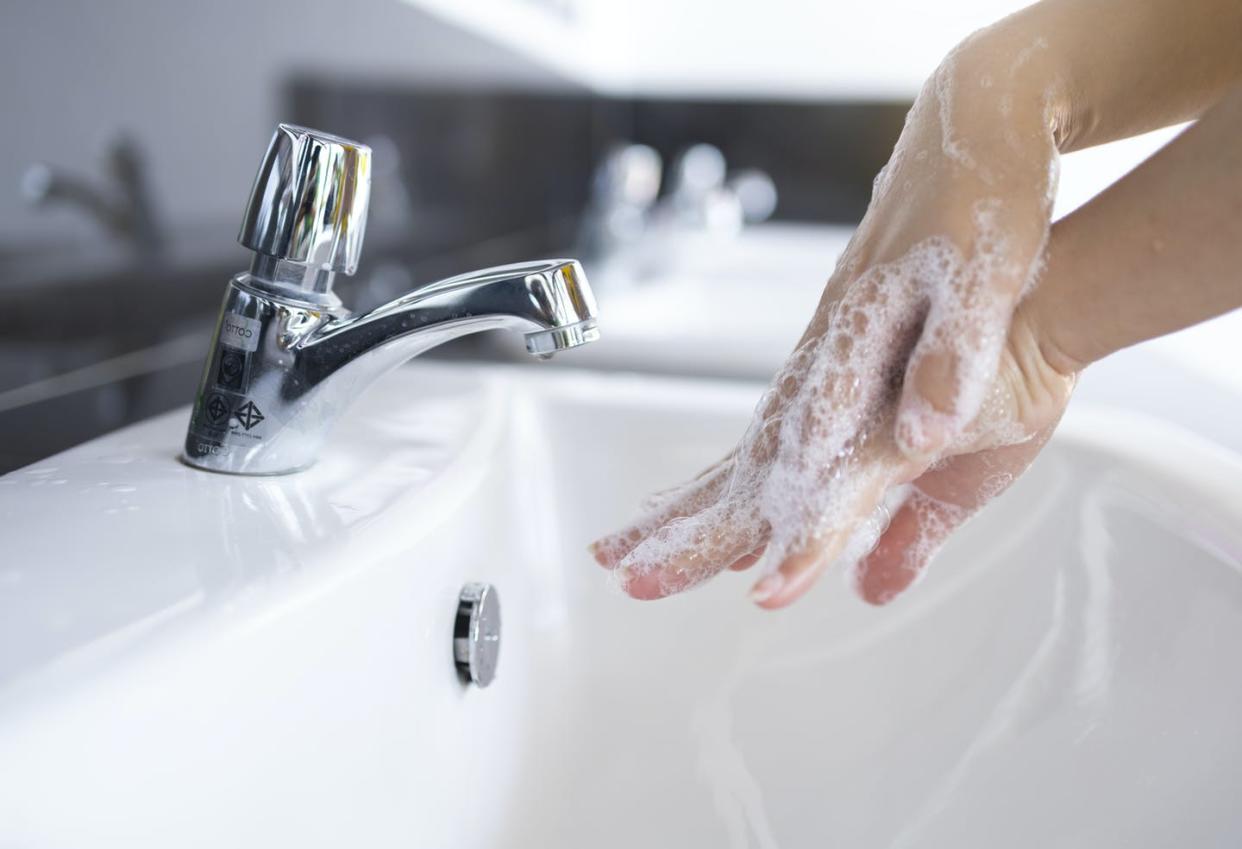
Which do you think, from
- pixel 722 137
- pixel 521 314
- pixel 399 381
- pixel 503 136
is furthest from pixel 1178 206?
pixel 722 137

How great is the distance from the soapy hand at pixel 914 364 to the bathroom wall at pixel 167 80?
0.38 metres

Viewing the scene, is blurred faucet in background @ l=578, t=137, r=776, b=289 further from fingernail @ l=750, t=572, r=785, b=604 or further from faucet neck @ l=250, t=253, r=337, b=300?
fingernail @ l=750, t=572, r=785, b=604

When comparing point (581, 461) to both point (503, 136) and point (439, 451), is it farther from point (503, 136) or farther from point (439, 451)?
point (503, 136)

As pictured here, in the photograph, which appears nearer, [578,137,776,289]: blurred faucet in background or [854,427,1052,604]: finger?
[854,427,1052,604]: finger

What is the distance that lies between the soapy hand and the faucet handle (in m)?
0.18

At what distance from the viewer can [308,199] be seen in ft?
1.56

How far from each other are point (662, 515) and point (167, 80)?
0.44 meters

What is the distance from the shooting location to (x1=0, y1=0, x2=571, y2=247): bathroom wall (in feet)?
1.97

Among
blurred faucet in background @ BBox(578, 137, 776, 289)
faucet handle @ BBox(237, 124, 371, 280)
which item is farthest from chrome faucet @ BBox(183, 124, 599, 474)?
blurred faucet in background @ BBox(578, 137, 776, 289)

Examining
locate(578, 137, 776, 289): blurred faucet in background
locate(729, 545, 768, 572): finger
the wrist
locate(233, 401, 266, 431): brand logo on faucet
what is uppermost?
the wrist

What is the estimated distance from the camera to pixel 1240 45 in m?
0.49

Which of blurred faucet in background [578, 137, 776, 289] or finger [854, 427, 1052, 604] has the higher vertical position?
finger [854, 427, 1052, 604]

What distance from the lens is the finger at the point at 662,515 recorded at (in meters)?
0.50

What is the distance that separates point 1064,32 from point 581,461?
40cm
